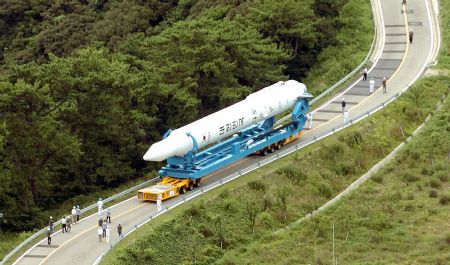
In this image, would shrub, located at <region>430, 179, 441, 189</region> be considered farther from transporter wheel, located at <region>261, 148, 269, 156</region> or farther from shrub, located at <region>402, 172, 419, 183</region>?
transporter wheel, located at <region>261, 148, 269, 156</region>

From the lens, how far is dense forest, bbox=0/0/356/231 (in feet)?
177

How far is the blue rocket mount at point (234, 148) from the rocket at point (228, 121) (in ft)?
1.67

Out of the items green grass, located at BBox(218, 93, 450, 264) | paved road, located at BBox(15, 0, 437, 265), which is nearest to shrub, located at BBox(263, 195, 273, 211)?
green grass, located at BBox(218, 93, 450, 264)

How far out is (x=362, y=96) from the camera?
66062 millimetres

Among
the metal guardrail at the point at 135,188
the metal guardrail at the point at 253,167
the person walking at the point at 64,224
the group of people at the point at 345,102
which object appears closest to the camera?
the metal guardrail at the point at 135,188

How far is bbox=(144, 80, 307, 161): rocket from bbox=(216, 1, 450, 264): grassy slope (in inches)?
285

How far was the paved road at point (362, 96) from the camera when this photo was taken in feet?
146

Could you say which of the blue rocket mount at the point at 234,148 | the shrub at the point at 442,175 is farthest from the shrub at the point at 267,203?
the shrub at the point at 442,175

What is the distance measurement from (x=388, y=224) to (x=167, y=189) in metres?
12.2

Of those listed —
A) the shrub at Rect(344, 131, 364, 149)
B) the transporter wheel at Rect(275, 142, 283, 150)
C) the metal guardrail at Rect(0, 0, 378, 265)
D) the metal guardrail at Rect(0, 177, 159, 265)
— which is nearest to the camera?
the metal guardrail at Rect(0, 177, 159, 265)

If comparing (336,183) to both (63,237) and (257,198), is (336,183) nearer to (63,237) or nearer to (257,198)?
(257,198)

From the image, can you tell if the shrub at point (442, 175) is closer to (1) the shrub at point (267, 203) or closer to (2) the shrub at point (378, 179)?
(2) the shrub at point (378, 179)

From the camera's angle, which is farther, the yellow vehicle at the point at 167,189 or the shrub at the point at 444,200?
the shrub at the point at 444,200

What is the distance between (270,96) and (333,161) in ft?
18.7
